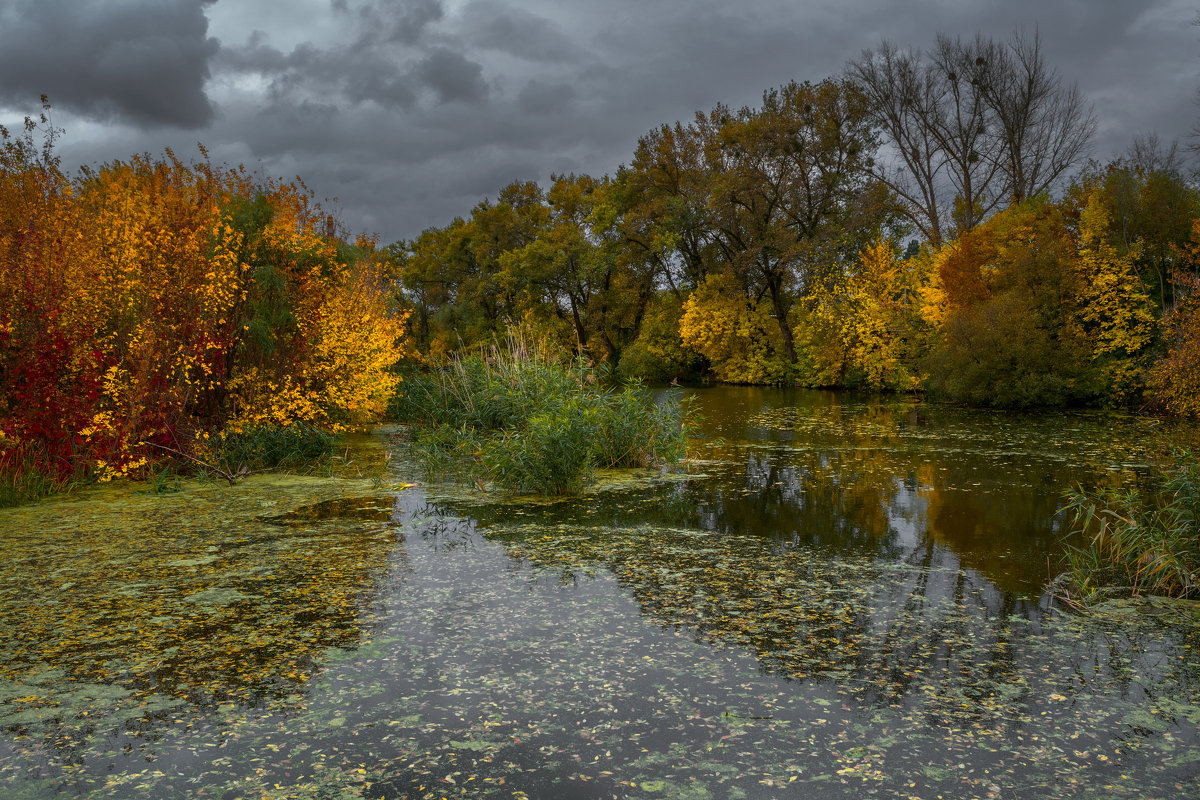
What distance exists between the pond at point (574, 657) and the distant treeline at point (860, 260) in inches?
249

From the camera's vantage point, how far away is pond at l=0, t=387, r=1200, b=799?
2.67m

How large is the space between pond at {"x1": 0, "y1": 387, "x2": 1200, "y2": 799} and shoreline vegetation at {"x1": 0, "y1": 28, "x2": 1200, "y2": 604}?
4.07 ft

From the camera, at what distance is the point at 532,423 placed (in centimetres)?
794

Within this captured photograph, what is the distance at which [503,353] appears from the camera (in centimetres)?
1306

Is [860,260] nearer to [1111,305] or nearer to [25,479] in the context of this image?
[1111,305]

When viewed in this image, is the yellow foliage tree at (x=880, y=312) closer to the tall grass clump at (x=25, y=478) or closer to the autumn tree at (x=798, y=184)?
the autumn tree at (x=798, y=184)

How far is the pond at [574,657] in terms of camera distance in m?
2.67

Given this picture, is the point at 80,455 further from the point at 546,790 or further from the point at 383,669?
the point at 546,790

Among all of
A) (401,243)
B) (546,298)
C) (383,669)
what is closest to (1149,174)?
(383,669)

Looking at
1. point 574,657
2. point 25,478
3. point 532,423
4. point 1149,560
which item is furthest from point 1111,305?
point 25,478

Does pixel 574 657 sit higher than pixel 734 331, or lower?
lower

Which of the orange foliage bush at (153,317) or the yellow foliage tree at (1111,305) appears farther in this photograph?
the yellow foliage tree at (1111,305)

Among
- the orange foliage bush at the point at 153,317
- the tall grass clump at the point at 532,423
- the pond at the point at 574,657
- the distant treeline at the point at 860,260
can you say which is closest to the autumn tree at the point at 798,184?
the distant treeline at the point at 860,260

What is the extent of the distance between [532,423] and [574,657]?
4.46 metres
